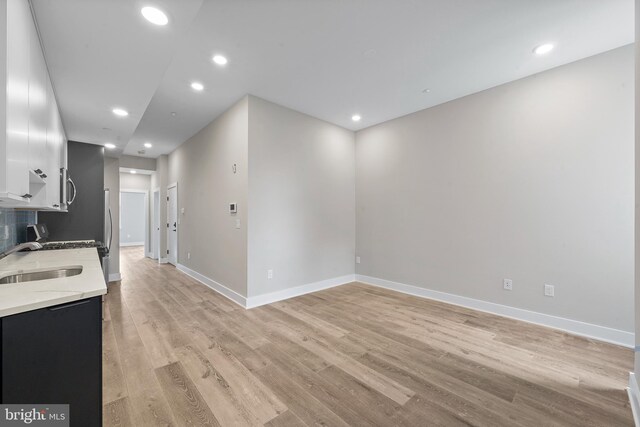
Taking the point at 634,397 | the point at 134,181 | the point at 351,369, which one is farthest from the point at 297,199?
the point at 134,181

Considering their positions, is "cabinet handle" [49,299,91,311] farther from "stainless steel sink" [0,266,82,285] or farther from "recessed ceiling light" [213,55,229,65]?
"recessed ceiling light" [213,55,229,65]

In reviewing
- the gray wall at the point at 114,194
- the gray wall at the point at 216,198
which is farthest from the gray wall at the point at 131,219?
the gray wall at the point at 216,198

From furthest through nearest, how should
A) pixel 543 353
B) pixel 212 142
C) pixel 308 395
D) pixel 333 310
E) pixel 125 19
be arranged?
pixel 212 142, pixel 333 310, pixel 543 353, pixel 308 395, pixel 125 19

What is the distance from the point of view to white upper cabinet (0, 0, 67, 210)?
1.14m

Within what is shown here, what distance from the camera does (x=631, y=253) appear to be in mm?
2410

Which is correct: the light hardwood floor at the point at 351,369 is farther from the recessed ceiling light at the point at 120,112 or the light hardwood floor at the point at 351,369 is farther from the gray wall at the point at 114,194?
the recessed ceiling light at the point at 120,112

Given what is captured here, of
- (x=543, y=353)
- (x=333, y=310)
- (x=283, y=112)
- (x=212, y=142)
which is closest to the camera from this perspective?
(x=543, y=353)

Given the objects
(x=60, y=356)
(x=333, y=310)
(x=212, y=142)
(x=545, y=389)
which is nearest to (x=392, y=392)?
(x=545, y=389)

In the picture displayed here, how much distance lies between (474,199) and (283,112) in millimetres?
2909

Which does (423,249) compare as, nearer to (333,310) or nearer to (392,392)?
(333,310)

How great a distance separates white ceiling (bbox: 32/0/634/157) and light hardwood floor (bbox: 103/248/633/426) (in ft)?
7.99

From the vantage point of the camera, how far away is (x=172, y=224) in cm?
627

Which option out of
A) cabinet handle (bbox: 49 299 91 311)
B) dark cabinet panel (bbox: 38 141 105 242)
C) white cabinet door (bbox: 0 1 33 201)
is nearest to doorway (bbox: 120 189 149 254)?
dark cabinet panel (bbox: 38 141 105 242)

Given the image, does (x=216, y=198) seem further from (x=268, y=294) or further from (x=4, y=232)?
(x=4, y=232)
